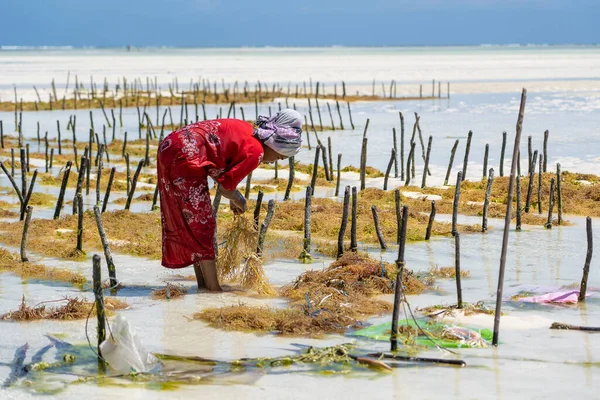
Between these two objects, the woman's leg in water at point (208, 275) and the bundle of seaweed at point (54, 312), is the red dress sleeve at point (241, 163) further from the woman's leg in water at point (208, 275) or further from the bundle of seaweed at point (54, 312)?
the bundle of seaweed at point (54, 312)

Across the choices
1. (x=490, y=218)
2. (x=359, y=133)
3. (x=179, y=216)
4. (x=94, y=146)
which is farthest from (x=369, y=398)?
(x=359, y=133)

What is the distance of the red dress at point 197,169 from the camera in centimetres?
519

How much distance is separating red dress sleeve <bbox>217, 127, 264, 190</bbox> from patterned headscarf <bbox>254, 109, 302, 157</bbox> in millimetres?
79

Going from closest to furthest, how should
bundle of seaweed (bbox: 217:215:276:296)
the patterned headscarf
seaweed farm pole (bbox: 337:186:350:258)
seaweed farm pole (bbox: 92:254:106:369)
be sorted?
seaweed farm pole (bbox: 92:254:106:369), the patterned headscarf, bundle of seaweed (bbox: 217:215:276:296), seaweed farm pole (bbox: 337:186:350:258)

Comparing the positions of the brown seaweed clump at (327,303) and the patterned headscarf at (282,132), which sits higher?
the patterned headscarf at (282,132)

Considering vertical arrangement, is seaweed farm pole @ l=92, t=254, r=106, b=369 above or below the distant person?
below

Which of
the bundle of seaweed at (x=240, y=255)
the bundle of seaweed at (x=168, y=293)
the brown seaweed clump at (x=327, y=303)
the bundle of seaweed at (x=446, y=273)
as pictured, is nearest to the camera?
the brown seaweed clump at (x=327, y=303)

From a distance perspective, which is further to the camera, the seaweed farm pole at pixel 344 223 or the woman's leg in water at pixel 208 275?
the seaweed farm pole at pixel 344 223

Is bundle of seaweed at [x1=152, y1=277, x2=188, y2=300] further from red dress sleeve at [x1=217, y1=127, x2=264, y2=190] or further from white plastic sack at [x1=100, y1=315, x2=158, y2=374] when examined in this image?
white plastic sack at [x1=100, y1=315, x2=158, y2=374]

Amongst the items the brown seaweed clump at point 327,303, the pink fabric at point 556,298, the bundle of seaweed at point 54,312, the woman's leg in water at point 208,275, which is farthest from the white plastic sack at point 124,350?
the pink fabric at point 556,298

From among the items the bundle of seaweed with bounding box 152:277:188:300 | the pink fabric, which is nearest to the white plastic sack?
the bundle of seaweed with bounding box 152:277:188:300

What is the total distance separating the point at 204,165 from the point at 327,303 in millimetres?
1132

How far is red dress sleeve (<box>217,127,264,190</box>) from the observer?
204 inches

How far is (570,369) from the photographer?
13.8ft
